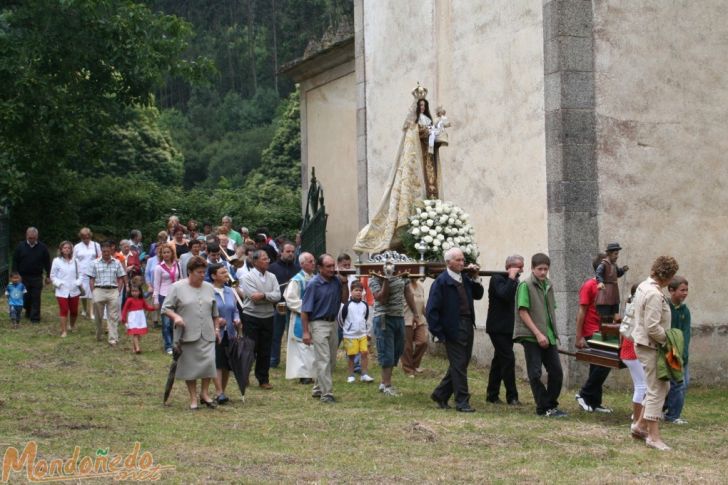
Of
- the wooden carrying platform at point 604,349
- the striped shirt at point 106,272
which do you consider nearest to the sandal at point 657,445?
the wooden carrying platform at point 604,349

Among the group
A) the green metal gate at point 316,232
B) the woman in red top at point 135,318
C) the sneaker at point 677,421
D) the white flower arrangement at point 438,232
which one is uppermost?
the green metal gate at point 316,232

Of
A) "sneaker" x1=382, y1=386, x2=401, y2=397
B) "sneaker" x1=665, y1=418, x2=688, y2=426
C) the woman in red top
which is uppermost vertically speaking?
the woman in red top

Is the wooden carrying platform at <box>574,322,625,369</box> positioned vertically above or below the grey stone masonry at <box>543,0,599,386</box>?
below

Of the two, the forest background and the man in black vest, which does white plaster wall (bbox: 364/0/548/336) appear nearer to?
the man in black vest

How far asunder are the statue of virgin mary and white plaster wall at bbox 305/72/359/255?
34.0ft

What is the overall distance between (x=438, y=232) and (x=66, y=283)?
29.8ft

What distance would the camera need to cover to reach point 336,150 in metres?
26.0

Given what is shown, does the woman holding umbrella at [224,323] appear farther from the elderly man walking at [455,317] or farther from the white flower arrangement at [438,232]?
the elderly man walking at [455,317]

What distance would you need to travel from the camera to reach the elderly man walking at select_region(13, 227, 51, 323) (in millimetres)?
21516

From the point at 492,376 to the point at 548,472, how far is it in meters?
4.26

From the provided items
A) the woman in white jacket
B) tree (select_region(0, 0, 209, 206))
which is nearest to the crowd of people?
the woman in white jacket

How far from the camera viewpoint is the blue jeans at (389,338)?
568 inches

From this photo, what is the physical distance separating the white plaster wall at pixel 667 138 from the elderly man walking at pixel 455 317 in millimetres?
3080

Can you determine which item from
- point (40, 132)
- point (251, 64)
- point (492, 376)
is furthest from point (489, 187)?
point (251, 64)
